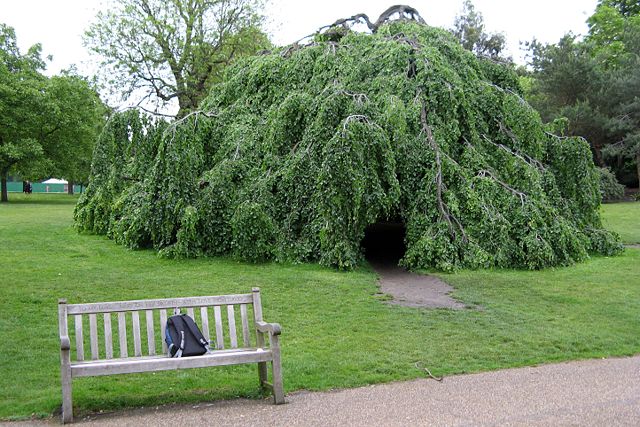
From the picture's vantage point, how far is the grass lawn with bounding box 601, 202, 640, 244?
16.1 metres

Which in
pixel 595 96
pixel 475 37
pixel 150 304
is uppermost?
pixel 475 37

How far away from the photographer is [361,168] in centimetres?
996

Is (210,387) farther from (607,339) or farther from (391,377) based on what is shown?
(607,339)

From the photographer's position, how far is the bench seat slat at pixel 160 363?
4.37m

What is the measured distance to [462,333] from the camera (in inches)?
265

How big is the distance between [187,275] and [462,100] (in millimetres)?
5789

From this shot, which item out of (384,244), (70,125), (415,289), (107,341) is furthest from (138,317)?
(70,125)

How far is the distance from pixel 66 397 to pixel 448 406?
2575mm

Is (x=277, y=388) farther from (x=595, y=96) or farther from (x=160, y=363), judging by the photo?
(x=595, y=96)

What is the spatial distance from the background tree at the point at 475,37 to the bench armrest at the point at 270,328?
45.4m

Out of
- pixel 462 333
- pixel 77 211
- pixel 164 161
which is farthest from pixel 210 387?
pixel 77 211

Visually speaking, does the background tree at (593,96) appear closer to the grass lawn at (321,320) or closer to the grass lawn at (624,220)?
the grass lawn at (624,220)

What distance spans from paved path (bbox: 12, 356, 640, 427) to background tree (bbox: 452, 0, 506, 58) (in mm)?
45015

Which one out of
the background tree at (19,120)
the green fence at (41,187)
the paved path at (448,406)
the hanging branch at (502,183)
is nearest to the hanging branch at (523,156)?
the hanging branch at (502,183)
